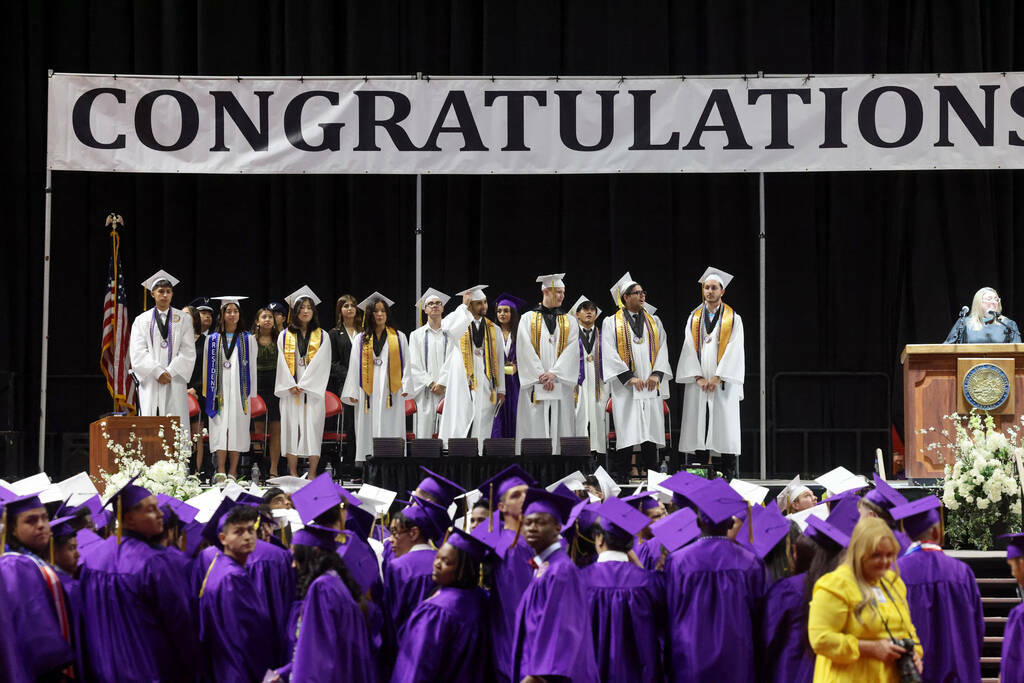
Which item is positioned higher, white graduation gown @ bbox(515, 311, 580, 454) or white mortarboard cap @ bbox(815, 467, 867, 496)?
white graduation gown @ bbox(515, 311, 580, 454)

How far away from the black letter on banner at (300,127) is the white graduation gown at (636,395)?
2.91 metres

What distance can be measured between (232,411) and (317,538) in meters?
7.12

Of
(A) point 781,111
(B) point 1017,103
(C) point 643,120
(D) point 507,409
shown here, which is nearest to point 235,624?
(D) point 507,409

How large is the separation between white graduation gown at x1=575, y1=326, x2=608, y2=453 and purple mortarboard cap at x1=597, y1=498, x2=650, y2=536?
245 inches

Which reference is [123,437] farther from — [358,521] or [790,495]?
[790,495]

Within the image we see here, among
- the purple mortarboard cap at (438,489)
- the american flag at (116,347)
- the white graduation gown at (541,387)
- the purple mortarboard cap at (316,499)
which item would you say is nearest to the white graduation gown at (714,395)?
the white graduation gown at (541,387)

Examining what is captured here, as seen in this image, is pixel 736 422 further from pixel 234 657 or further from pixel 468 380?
pixel 234 657

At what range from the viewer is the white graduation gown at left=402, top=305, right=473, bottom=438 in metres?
11.7

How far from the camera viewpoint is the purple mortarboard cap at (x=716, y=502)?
5.45 meters

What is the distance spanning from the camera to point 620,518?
538 centimetres

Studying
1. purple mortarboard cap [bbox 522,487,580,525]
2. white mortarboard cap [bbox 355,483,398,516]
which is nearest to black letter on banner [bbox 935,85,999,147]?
white mortarboard cap [bbox 355,483,398,516]

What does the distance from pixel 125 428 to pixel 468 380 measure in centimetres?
292

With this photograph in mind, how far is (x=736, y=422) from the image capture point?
38.6ft

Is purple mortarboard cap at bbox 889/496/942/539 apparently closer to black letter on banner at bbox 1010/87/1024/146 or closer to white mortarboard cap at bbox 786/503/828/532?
white mortarboard cap at bbox 786/503/828/532
